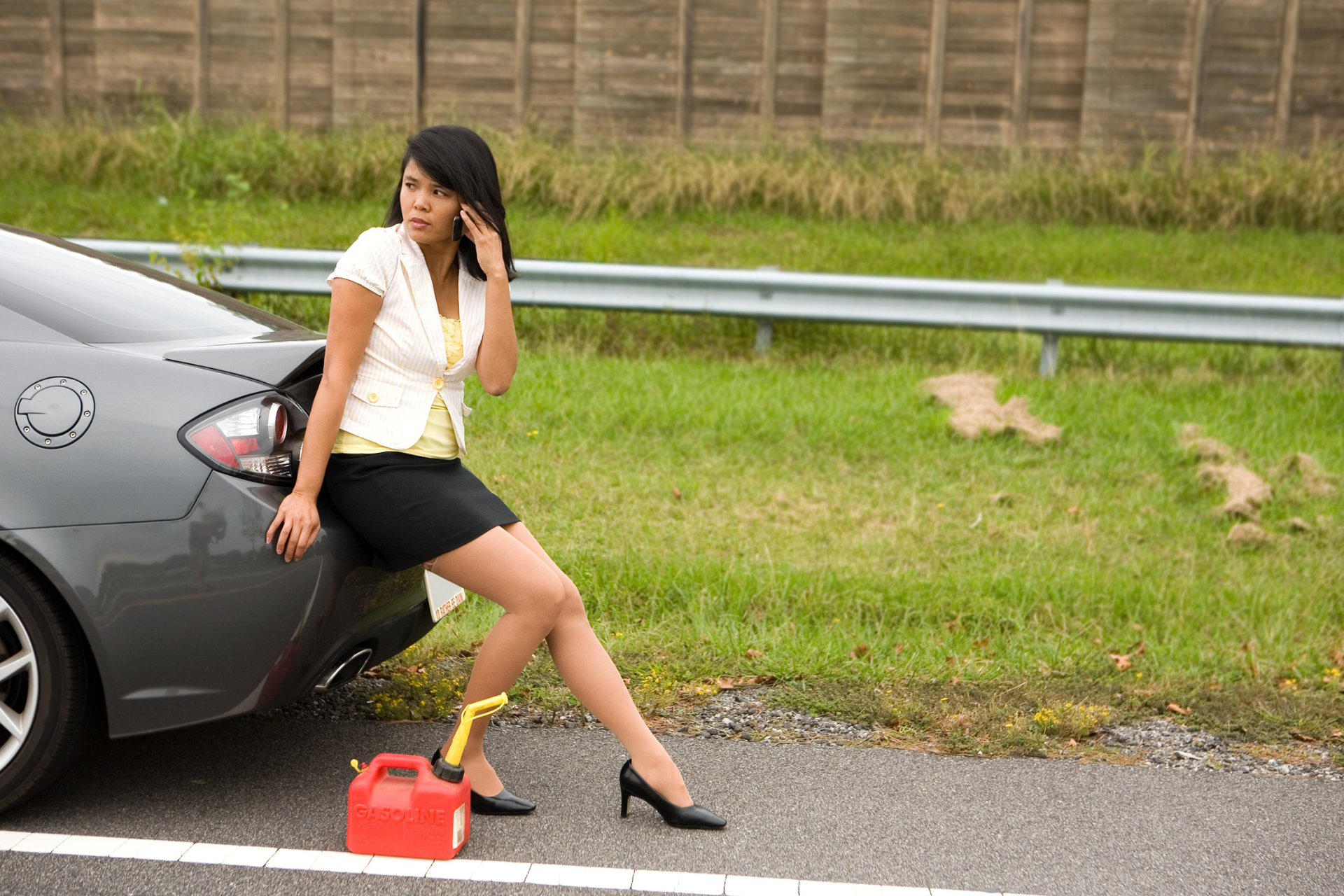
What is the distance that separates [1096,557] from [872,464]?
1313mm

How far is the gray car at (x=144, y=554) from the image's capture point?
2996 mm

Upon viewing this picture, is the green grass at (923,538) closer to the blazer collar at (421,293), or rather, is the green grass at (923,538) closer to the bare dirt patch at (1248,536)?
the bare dirt patch at (1248,536)

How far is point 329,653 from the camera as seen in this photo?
3.16 m

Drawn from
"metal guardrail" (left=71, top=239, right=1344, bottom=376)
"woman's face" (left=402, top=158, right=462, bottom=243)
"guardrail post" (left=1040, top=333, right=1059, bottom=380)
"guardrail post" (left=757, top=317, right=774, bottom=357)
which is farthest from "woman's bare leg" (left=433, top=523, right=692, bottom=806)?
"guardrail post" (left=1040, top=333, right=1059, bottom=380)

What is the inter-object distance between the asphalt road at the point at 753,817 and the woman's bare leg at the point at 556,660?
17 centimetres

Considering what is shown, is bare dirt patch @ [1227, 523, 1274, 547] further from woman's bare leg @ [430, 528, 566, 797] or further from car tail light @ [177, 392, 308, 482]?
car tail light @ [177, 392, 308, 482]

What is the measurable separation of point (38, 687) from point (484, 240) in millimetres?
1478

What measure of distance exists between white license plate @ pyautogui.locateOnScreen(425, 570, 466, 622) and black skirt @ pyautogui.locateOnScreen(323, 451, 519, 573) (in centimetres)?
21

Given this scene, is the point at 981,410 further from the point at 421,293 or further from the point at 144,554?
the point at 144,554

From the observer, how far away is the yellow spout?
3.10 meters

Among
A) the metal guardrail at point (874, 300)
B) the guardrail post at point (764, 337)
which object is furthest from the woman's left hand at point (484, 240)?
the guardrail post at point (764, 337)

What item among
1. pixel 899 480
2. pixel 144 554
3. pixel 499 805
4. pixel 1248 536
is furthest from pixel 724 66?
pixel 144 554

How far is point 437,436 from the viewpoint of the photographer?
321cm

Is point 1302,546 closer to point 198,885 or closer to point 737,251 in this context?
point 198,885
